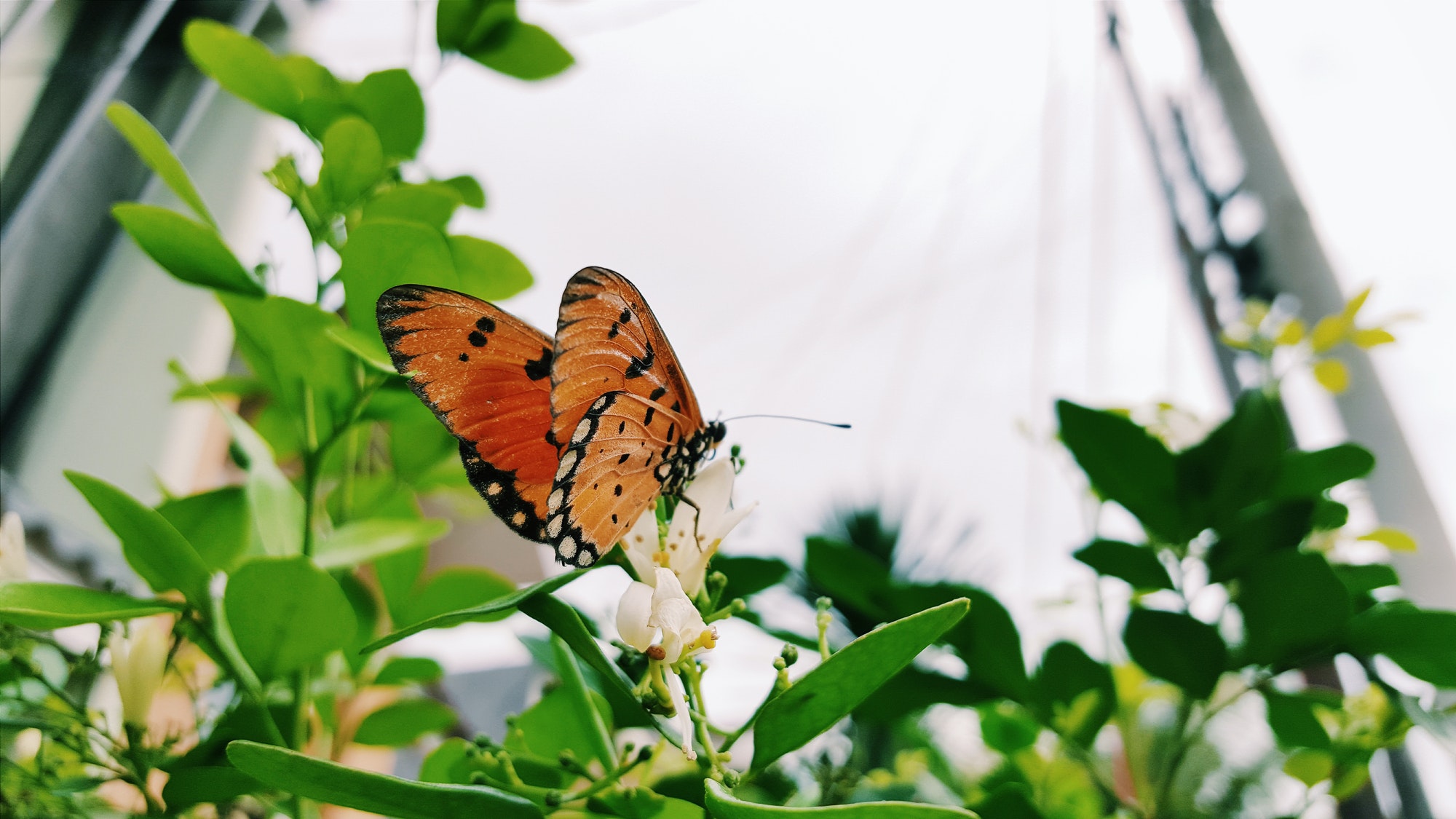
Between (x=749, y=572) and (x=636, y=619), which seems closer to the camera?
(x=636, y=619)

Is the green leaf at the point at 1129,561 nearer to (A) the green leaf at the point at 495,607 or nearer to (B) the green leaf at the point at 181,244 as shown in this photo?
(A) the green leaf at the point at 495,607

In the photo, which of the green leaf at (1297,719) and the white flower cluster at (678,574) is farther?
the green leaf at (1297,719)

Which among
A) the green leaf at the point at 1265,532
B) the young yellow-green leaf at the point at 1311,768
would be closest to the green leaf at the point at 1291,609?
the green leaf at the point at 1265,532

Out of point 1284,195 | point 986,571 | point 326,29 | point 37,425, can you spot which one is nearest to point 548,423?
point 1284,195

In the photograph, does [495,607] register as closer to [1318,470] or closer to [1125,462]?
[1125,462]

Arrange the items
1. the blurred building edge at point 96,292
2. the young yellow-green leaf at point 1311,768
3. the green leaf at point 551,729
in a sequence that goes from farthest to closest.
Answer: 1. the blurred building edge at point 96,292
2. the young yellow-green leaf at point 1311,768
3. the green leaf at point 551,729

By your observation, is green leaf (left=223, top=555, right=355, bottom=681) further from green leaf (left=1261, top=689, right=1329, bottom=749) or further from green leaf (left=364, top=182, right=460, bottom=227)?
green leaf (left=1261, top=689, right=1329, bottom=749)

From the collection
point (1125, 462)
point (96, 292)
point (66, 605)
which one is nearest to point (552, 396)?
point (66, 605)
